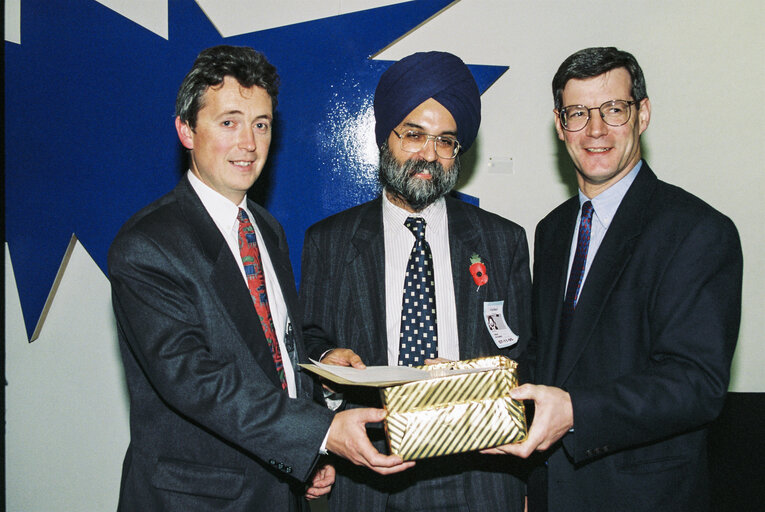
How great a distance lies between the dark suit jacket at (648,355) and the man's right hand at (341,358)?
0.71 meters

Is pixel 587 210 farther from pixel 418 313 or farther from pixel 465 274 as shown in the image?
pixel 418 313

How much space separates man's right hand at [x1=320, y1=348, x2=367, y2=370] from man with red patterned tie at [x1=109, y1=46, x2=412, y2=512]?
0.60ft

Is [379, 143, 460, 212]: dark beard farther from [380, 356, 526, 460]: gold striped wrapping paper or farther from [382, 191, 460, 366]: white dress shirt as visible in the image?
[380, 356, 526, 460]: gold striped wrapping paper

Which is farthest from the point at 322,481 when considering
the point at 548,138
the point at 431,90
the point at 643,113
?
the point at 548,138

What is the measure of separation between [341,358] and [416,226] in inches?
26.3

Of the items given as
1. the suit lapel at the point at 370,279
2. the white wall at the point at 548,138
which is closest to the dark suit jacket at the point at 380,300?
the suit lapel at the point at 370,279

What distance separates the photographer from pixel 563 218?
93.6 inches

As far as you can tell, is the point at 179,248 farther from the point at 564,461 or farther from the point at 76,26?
the point at 76,26

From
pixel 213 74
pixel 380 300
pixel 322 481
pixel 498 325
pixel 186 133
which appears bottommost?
pixel 322 481

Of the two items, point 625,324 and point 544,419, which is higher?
point 625,324

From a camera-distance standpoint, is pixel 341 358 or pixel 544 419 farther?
pixel 341 358

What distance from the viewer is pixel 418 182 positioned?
7.75ft

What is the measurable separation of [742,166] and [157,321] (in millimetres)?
3308

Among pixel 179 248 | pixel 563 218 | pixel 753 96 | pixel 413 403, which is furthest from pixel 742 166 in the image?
pixel 179 248
